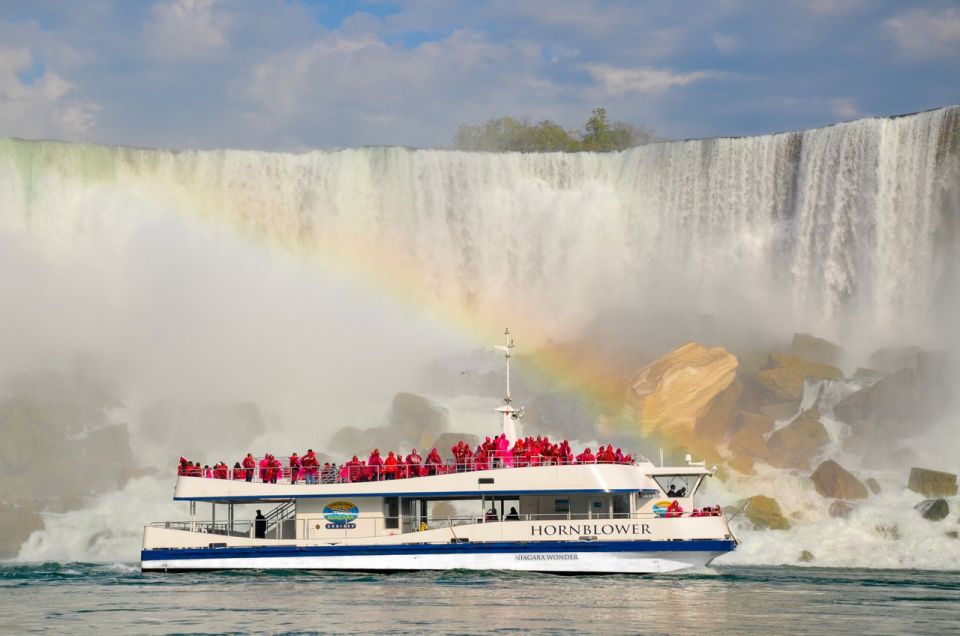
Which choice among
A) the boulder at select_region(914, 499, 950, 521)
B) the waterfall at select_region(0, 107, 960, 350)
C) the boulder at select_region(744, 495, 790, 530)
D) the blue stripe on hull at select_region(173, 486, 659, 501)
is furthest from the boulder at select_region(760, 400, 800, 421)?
the blue stripe on hull at select_region(173, 486, 659, 501)

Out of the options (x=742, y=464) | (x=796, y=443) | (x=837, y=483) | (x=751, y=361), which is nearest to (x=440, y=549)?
(x=837, y=483)

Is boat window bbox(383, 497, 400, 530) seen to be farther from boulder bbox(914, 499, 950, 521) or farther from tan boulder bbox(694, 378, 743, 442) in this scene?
tan boulder bbox(694, 378, 743, 442)

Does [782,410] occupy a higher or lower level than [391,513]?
higher

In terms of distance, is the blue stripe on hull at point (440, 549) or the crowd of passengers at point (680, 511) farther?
the crowd of passengers at point (680, 511)

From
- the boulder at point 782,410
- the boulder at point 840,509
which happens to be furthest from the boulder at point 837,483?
the boulder at point 782,410

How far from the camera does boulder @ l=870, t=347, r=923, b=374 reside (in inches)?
2267

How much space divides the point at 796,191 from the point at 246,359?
2293cm

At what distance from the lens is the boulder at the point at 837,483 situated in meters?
50.7

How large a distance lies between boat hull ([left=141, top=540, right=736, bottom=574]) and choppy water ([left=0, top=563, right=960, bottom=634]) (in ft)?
1.10

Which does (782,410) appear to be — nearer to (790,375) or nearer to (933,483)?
(790,375)

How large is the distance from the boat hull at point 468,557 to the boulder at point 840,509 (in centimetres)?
1446

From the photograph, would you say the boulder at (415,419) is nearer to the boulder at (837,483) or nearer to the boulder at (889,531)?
the boulder at (837,483)

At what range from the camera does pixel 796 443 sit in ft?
179

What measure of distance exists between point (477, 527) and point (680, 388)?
23378 millimetres
